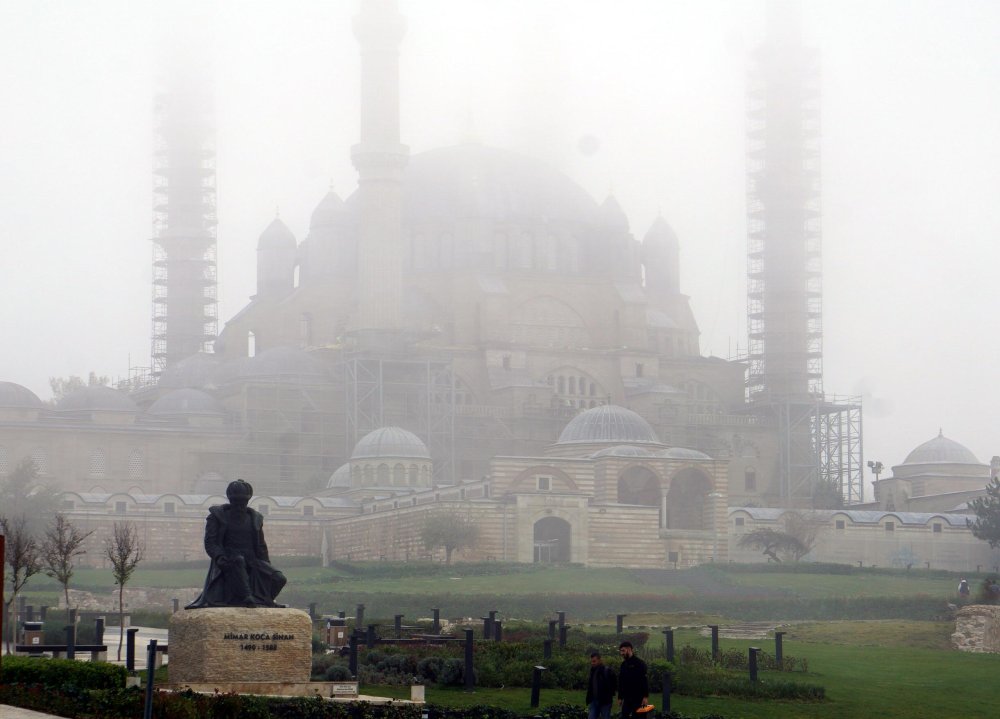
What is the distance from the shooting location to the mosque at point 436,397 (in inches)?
2265

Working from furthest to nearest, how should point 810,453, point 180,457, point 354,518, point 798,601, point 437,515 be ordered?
point 810,453 → point 180,457 → point 354,518 → point 437,515 → point 798,601

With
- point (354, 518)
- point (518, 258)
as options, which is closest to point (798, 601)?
point (354, 518)

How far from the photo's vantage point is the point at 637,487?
200 ft

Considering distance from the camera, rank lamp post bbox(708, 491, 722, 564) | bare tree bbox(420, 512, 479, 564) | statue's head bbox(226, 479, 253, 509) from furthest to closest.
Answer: lamp post bbox(708, 491, 722, 564), bare tree bbox(420, 512, 479, 564), statue's head bbox(226, 479, 253, 509)

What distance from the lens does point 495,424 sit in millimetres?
71062

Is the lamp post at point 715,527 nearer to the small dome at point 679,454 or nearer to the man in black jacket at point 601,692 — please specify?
the small dome at point 679,454

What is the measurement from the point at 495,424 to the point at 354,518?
13979 millimetres

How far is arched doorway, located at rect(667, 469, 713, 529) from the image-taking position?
197 ft

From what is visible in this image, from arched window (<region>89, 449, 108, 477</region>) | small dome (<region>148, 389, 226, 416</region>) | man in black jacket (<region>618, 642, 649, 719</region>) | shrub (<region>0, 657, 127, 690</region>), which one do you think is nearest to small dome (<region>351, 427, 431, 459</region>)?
small dome (<region>148, 389, 226, 416</region>)

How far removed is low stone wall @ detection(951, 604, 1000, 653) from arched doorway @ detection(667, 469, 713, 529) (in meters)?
25.8

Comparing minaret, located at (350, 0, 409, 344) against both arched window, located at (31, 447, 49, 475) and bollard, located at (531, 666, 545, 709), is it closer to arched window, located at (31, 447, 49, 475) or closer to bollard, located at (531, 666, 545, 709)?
arched window, located at (31, 447, 49, 475)

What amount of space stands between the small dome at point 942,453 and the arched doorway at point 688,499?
1606cm

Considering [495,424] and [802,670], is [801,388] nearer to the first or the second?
[495,424]

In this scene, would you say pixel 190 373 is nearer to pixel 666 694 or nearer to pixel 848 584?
pixel 848 584
